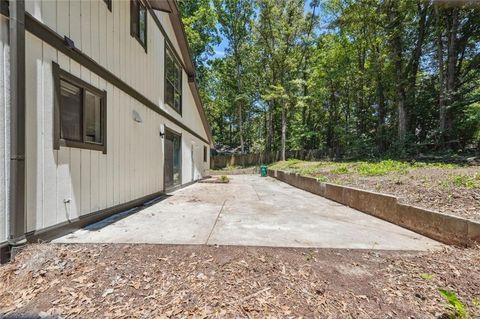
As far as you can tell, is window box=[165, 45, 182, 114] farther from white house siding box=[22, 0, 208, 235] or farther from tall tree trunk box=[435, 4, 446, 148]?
tall tree trunk box=[435, 4, 446, 148]

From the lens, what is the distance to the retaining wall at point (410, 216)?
2796mm

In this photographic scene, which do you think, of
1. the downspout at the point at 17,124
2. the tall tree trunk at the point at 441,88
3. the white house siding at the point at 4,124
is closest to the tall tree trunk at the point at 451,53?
the tall tree trunk at the point at 441,88

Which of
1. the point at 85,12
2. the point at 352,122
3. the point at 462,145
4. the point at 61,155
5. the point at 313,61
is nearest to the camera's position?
the point at 61,155

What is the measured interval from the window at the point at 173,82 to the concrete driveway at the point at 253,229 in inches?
160

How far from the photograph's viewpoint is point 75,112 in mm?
3367

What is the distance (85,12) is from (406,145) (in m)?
13.0

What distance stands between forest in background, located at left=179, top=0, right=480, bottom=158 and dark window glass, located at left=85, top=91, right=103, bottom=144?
12.3 m

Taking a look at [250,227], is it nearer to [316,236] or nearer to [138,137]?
[316,236]

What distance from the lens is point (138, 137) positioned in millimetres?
5234

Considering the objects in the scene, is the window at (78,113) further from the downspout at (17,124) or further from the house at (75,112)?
the downspout at (17,124)

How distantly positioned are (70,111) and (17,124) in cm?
98

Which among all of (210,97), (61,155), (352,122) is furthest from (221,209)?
(210,97)

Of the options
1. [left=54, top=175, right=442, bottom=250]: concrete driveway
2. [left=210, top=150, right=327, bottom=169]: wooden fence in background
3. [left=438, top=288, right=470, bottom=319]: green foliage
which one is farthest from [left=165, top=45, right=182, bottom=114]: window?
[left=210, top=150, right=327, bottom=169]: wooden fence in background

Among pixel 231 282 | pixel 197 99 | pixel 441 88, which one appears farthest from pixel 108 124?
pixel 441 88
